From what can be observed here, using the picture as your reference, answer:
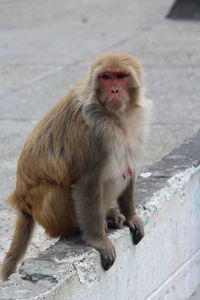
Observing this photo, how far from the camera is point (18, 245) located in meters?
4.35

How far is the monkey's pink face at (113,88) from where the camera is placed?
12.9 ft

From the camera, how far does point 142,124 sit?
4195mm

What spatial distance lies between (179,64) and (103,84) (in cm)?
650

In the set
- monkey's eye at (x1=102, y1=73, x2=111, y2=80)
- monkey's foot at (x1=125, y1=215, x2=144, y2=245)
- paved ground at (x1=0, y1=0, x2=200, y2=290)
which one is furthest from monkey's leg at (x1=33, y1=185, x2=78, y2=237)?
paved ground at (x1=0, y1=0, x2=200, y2=290)

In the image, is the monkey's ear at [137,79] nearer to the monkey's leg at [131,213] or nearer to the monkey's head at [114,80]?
the monkey's head at [114,80]

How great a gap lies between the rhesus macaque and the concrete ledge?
0.44 ft

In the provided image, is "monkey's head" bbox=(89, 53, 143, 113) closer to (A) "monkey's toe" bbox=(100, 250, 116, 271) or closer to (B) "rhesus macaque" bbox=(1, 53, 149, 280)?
(B) "rhesus macaque" bbox=(1, 53, 149, 280)

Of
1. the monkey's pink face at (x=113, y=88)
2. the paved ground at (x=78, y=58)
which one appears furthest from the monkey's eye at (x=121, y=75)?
the paved ground at (x=78, y=58)

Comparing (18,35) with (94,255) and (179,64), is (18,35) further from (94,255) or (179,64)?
(94,255)

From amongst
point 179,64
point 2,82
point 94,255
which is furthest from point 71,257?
point 179,64

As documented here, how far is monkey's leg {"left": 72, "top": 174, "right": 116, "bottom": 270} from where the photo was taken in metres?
3.92

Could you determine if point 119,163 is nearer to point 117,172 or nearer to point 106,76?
point 117,172

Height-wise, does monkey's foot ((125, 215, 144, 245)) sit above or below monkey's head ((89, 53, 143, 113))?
below

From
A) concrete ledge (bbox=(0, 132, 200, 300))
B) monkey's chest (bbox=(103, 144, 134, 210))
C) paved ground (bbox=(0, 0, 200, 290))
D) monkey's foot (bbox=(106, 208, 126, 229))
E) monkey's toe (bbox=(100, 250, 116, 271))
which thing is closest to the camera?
concrete ledge (bbox=(0, 132, 200, 300))
